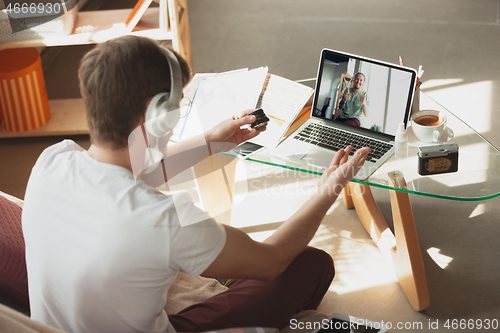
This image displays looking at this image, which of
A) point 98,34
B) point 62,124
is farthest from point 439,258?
point 62,124

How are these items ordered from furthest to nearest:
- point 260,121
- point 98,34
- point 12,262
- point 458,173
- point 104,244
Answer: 1. point 98,34
2. point 260,121
3. point 458,173
4. point 12,262
5. point 104,244

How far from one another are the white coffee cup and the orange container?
1.98m

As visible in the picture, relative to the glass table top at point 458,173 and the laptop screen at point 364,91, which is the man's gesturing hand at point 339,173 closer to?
the glass table top at point 458,173

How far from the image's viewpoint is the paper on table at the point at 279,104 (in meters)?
1.74

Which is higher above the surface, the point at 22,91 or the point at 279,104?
the point at 279,104

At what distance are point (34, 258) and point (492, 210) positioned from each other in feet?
6.26

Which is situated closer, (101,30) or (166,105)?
(166,105)

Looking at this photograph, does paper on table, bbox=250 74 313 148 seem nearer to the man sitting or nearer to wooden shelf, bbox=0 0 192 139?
the man sitting

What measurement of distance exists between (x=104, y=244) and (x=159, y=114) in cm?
28

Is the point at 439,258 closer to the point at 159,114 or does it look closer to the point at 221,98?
the point at 221,98

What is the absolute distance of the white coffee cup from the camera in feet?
5.37

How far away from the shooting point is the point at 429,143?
166cm

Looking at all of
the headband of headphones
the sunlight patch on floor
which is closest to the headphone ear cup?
the headband of headphones

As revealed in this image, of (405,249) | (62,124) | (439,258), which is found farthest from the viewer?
Answer: (62,124)
